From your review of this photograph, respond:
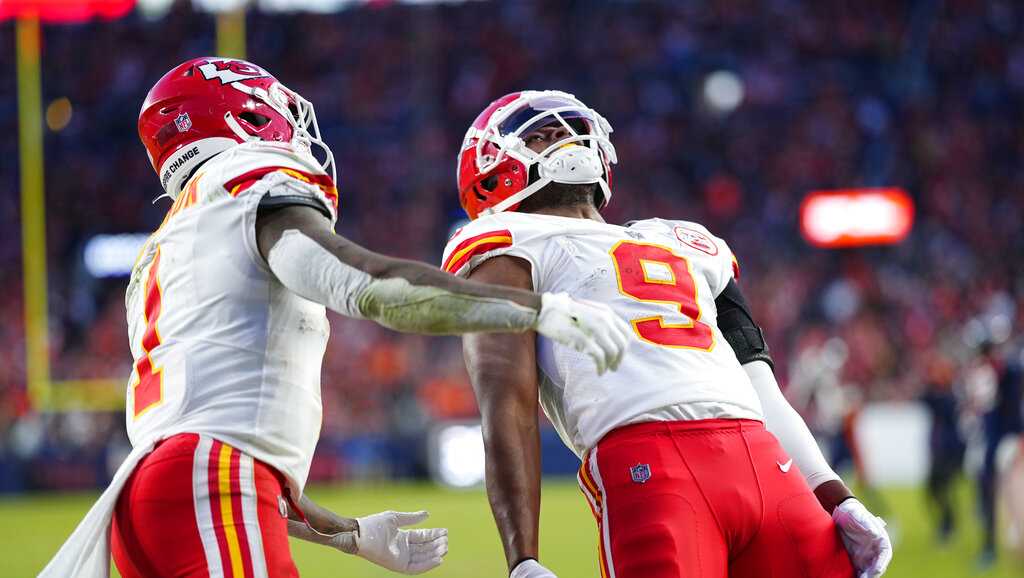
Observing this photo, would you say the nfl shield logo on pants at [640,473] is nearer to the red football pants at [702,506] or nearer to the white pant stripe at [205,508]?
the red football pants at [702,506]

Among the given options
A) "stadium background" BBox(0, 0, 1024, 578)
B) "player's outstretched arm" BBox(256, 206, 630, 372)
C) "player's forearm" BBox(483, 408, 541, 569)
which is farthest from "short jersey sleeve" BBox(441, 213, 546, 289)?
"stadium background" BBox(0, 0, 1024, 578)

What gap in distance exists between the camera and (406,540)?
2.60m

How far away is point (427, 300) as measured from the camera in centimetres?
193

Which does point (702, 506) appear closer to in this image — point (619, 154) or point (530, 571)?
point (530, 571)

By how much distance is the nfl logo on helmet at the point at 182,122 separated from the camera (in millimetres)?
2445

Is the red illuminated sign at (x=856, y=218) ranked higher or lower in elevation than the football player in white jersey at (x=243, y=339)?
lower

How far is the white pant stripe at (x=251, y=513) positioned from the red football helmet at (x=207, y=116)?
70 centimetres

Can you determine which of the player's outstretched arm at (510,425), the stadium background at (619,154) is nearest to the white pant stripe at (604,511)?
the player's outstretched arm at (510,425)

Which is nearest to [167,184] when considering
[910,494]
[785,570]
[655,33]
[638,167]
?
[785,570]

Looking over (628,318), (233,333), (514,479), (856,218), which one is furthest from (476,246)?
(856,218)

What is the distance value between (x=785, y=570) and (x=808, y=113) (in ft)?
59.1

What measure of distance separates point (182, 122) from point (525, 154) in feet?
2.47

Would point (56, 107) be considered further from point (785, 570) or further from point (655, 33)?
point (785, 570)

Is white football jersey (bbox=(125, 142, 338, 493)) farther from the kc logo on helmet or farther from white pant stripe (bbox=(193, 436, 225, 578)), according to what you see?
the kc logo on helmet
